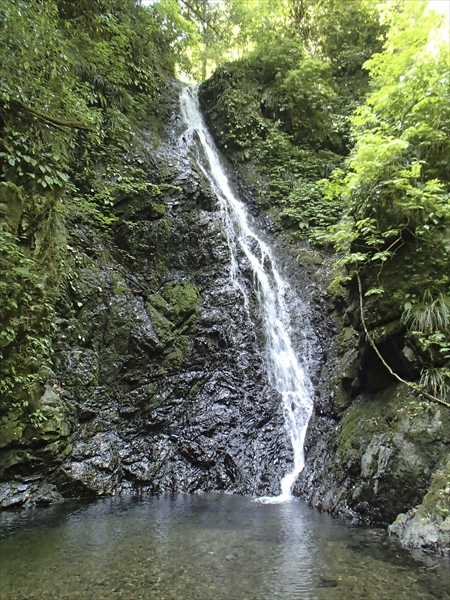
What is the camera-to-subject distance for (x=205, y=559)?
387 centimetres

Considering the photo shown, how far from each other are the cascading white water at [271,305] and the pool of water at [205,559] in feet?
7.19

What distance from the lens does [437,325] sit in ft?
17.1

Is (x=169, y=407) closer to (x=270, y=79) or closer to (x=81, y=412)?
(x=81, y=412)

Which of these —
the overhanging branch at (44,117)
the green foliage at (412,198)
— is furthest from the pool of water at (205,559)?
the overhanging branch at (44,117)

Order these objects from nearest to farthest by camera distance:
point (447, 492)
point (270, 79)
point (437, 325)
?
point (447, 492)
point (437, 325)
point (270, 79)

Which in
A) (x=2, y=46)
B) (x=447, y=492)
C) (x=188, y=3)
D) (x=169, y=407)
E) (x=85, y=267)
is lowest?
(x=447, y=492)

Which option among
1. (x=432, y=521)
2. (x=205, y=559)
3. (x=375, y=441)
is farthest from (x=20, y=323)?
(x=432, y=521)

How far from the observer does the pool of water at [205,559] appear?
3.20 metres

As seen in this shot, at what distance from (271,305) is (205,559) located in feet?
23.2

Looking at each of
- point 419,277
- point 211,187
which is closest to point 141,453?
point 419,277

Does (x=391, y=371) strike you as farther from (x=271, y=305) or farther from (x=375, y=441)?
(x=271, y=305)

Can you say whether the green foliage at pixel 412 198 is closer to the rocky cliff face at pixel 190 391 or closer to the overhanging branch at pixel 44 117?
the rocky cliff face at pixel 190 391

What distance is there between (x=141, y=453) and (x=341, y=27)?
18176 millimetres

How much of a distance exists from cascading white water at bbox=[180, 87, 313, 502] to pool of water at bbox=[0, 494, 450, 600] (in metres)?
2.19
